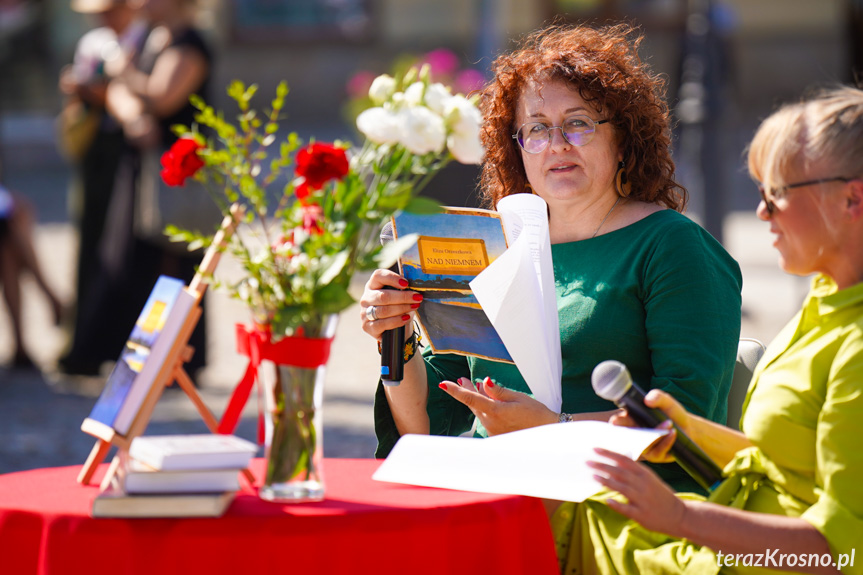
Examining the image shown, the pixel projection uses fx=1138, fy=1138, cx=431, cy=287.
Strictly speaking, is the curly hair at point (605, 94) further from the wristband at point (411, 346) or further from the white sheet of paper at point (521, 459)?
the white sheet of paper at point (521, 459)

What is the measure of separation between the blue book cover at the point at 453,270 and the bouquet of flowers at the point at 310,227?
238mm

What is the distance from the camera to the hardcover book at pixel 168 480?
1.84 meters

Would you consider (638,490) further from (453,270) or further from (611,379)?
(453,270)

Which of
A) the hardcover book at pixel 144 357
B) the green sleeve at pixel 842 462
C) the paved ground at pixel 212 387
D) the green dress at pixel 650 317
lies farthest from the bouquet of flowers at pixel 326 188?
the paved ground at pixel 212 387

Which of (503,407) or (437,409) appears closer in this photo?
(503,407)

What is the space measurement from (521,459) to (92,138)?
208 inches

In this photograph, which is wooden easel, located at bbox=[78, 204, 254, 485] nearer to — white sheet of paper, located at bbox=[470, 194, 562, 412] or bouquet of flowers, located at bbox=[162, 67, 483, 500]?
bouquet of flowers, located at bbox=[162, 67, 483, 500]

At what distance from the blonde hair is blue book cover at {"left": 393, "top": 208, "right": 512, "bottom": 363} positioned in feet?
2.00

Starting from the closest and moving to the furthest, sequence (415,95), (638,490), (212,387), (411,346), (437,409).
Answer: (638,490) < (415,95) < (411,346) < (437,409) < (212,387)

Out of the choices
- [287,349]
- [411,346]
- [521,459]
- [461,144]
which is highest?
[461,144]

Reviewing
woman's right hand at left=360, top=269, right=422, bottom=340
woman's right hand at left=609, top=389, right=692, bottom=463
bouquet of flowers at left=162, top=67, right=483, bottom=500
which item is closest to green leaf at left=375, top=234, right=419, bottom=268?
bouquet of flowers at left=162, top=67, right=483, bottom=500

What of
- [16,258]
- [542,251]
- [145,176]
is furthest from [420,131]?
[16,258]

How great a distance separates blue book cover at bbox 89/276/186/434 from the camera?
2.04 m

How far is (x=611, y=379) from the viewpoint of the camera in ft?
5.82
